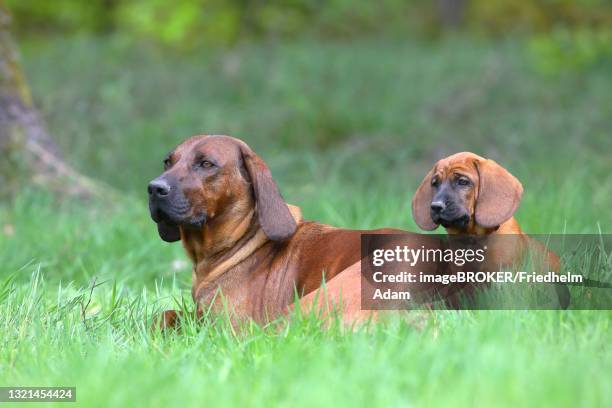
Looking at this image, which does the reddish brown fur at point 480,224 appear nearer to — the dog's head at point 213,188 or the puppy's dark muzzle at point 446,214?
the puppy's dark muzzle at point 446,214

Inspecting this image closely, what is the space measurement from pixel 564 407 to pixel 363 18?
19054 millimetres

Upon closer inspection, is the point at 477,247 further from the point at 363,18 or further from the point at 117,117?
the point at 363,18

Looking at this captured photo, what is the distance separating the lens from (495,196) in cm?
437

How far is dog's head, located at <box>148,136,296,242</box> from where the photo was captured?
4367 millimetres

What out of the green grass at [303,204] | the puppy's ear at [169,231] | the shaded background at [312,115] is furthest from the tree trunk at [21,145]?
the puppy's ear at [169,231]

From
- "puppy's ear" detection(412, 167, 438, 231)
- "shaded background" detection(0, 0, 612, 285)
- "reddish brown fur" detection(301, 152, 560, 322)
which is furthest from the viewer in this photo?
"shaded background" detection(0, 0, 612, 285)

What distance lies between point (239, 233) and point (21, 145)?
4218mm

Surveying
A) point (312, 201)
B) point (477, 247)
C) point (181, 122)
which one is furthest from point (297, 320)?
point (181, 122)

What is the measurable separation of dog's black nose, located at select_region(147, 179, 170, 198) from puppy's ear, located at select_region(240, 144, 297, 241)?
47cm

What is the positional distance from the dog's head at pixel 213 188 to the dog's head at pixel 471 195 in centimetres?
75

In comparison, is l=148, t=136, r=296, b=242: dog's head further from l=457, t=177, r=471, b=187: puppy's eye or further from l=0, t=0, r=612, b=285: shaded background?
l=0, t=0, r=612, b=285: shaded background

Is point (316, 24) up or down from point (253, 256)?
up

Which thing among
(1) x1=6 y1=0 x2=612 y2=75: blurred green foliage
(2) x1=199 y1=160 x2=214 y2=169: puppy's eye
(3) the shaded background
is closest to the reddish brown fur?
(2) x1=199 y1=160 x2=214 y2=169: puppy's eye

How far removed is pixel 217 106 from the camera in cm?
1302
